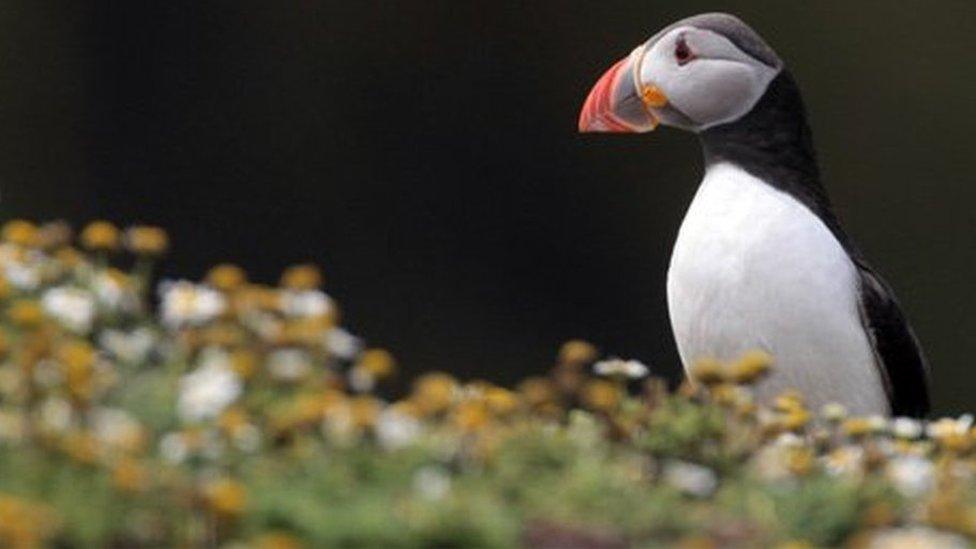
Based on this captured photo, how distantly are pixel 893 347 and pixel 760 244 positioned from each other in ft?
1.44

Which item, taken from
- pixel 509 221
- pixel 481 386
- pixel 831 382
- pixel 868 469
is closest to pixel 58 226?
pixel 481 386

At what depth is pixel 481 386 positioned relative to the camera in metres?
5.64

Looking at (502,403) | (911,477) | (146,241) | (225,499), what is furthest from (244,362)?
(911,477)

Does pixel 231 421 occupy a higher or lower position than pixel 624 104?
lower

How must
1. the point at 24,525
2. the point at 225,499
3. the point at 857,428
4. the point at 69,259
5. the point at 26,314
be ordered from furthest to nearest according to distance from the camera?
the point at 857,428, the point at 69,259, the point at 26,314, the point at 225,499, the point at 24,525

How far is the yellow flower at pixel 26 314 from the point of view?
507cm

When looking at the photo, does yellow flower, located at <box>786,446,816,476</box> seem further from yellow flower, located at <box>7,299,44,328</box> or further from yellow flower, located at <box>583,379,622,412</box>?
yellow flower, located at <box>7,299,44,328</box>

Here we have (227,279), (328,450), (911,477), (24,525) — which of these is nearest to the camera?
(24,525)

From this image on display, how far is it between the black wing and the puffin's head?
18.9 inches

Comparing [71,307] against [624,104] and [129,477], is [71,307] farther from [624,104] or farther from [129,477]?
[624,104]

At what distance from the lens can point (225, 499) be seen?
4.53 meters

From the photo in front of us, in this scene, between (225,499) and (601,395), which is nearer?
(225,499)

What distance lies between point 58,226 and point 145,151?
1081 cm

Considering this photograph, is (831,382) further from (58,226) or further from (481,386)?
(58,226)
